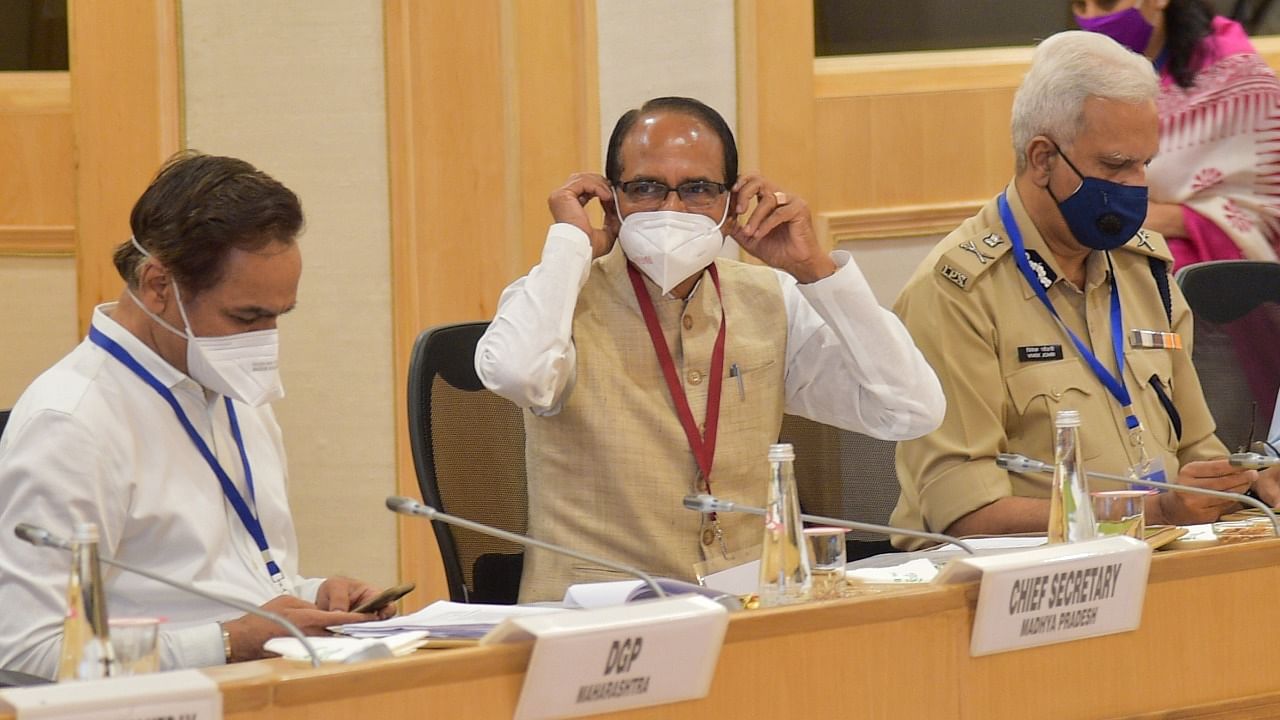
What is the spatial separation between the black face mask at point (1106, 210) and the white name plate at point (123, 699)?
6.47 ft

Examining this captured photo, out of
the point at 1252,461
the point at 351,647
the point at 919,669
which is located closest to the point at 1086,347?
A: the point at 1252,461

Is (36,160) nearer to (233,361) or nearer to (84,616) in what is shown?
(233,361)

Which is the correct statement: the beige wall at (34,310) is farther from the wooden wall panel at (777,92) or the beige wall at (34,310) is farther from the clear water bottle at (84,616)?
the clear water bottle at (84,616)

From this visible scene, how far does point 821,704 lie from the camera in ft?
5.67

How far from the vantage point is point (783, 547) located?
6.16 feet

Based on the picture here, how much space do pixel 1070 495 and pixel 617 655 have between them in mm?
774

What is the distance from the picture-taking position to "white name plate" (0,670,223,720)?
1294 millimetres

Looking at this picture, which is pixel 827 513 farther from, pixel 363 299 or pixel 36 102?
pixel 36 102

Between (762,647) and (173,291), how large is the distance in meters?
1.05

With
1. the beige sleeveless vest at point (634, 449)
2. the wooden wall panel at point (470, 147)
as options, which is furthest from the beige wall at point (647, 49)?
the beige sleeveless vest at point (634, 449)

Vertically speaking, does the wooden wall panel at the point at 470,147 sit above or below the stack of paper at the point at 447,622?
above

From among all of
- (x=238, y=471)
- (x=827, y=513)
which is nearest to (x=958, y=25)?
(x=827, y=513)

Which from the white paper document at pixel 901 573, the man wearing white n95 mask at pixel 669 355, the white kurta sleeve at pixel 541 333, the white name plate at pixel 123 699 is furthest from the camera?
the man wearing white n95 mask at pixel 669 355

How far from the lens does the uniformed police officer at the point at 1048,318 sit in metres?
2.84
